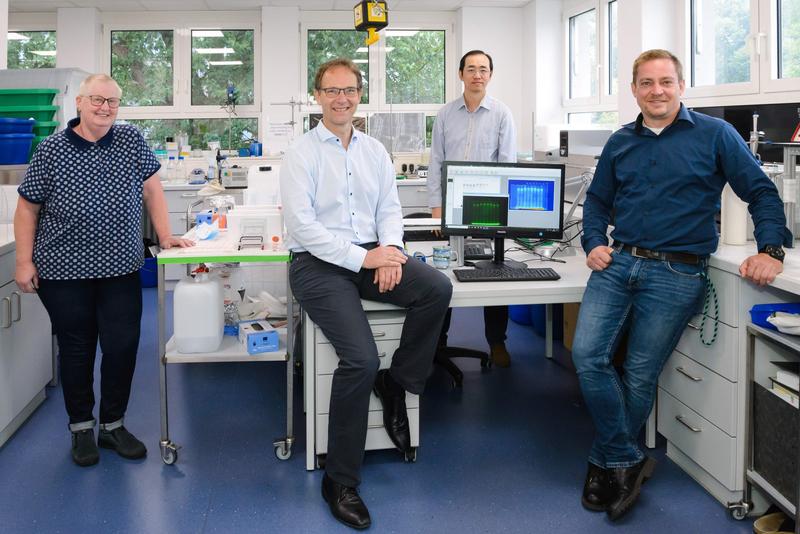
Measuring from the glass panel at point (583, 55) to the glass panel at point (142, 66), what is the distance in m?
3.90

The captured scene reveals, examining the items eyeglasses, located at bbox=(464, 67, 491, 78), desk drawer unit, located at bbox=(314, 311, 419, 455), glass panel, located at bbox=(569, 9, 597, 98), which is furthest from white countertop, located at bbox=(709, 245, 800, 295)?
glass panel, located at bbox=(569, 9, 597, 98)

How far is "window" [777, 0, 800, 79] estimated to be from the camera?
3842mm

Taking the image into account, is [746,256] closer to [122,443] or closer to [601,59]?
[122,443]

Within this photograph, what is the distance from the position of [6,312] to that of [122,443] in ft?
2.31

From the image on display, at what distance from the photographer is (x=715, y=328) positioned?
85.9 inches

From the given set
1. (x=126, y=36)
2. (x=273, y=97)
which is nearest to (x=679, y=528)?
(x=273, y=97)

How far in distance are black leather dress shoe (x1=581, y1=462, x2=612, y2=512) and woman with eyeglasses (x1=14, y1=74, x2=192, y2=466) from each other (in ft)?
5.08

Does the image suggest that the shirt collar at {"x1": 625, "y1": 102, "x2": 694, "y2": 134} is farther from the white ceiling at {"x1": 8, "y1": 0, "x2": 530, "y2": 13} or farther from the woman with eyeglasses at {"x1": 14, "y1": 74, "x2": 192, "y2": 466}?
the white ceiling at {"x1": 8, "y1": 0, "x2": 530, "y2": 13}

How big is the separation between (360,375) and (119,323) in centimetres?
94

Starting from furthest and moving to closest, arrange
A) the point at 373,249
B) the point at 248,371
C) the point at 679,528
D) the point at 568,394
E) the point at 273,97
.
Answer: the point at 273,97
the point at 248,371
the point at 568,394
the point at 373,249
the point at 679,528

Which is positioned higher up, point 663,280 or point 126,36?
point 126,36

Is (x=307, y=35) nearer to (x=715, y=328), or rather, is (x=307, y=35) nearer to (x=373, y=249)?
(x=373, y=249)

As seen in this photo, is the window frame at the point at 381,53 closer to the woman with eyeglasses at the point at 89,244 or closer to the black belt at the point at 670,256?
the woman with eyeglasses at the point at 89,244

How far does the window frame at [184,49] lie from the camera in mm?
6898
